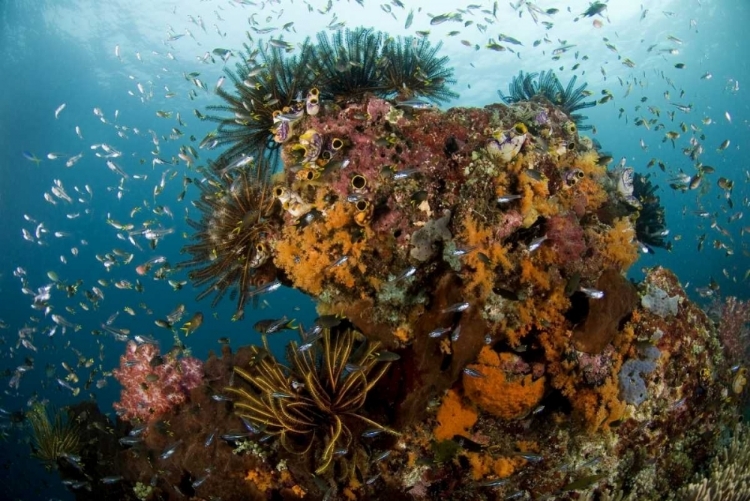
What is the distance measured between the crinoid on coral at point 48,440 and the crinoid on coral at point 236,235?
20.1ft

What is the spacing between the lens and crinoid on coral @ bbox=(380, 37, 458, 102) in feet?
20.7

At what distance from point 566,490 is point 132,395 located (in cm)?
747

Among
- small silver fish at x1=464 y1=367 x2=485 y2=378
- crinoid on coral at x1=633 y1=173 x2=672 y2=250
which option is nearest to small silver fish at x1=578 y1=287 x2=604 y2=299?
small silver fish at x1=464 y1=367 x2=485 y2=378

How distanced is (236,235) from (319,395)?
2373 mm

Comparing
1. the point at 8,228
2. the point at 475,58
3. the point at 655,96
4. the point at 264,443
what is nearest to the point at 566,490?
the point at 264,443

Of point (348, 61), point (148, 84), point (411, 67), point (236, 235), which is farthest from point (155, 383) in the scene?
point (148, 84)

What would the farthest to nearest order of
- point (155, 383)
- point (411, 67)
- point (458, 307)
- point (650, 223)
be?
point (650, 223)
point (155, 383)
point (411, 67)
point (458, 307)

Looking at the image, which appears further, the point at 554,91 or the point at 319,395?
the point at 554,91

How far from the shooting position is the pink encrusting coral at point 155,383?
7277mm

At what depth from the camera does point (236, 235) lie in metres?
5.55

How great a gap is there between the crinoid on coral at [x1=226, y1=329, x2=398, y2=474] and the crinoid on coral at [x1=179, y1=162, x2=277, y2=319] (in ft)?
4.02

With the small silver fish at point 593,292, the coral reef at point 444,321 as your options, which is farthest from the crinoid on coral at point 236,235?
the small silver fish at point 593,292

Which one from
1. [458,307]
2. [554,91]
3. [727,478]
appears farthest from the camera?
[554,91]

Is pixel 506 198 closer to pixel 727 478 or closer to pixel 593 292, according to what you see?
pixel 593 292
